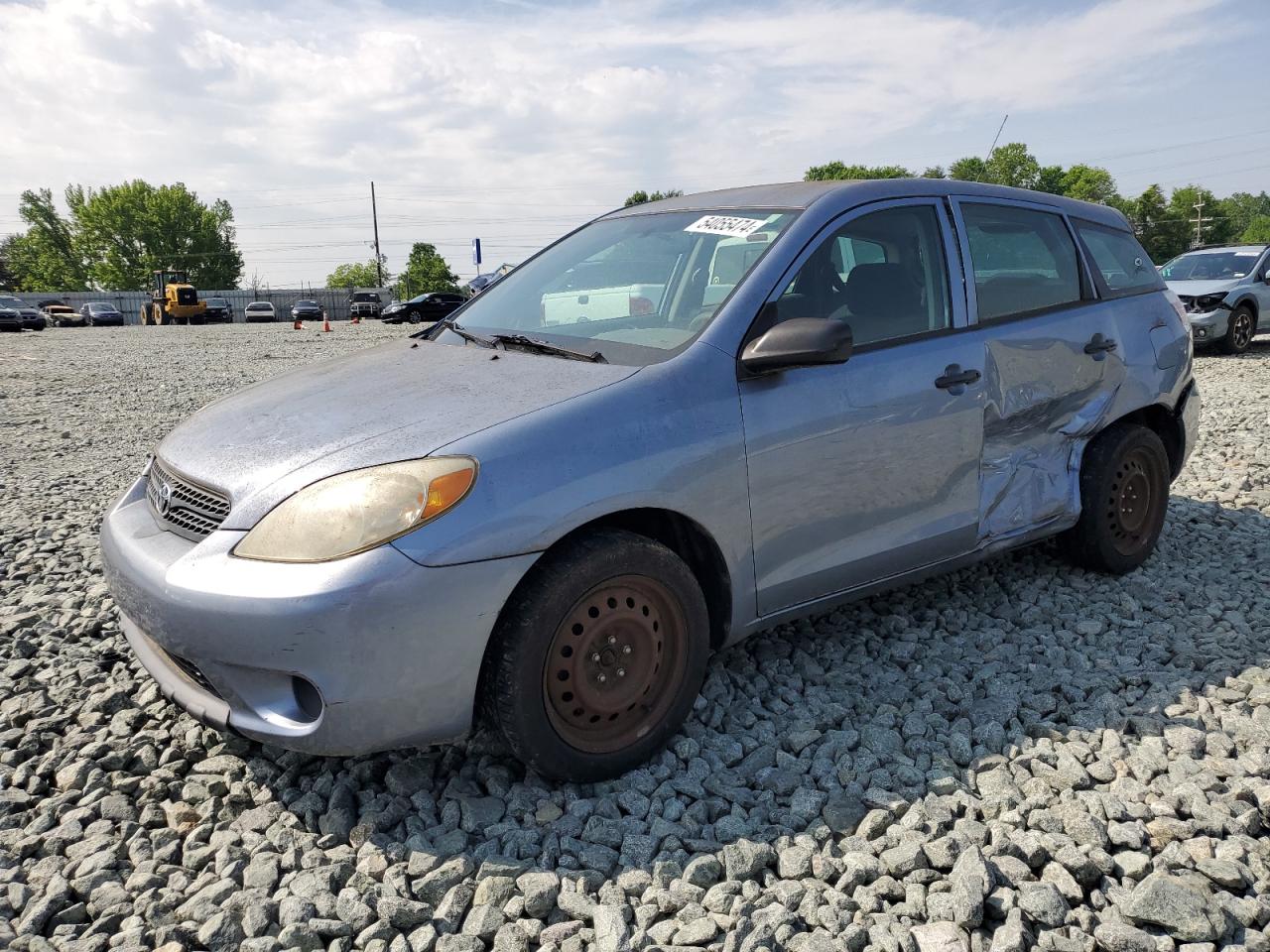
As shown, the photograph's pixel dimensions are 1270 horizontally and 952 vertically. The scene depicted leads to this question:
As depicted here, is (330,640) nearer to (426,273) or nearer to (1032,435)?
(1032,435)

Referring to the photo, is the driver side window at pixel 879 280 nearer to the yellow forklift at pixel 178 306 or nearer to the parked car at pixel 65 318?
the yellow forklift at pixel 178 306

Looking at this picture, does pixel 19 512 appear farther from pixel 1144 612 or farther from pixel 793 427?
pixel 1144 612

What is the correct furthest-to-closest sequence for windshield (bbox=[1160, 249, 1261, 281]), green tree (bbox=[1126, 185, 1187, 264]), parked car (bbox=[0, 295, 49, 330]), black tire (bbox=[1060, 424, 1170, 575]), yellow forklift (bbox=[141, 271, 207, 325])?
green tree (bbox=[1126, 185, 1187, 264])
yellow forklift (bbox=[141, 271, 207, 325])
parked car (bbox=[0, 295, 49, 330])
windshield (bbox=[1160, 249, 1261, 281])
black tire (bbox=[1060, 424, 1170, 575])

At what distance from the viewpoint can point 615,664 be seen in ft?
8.89

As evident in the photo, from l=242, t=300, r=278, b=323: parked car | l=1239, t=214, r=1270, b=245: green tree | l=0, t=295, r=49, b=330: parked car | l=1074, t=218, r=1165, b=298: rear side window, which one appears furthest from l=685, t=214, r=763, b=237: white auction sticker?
l=1239, t=214, r=1270, b=245: green tree

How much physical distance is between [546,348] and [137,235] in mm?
104421

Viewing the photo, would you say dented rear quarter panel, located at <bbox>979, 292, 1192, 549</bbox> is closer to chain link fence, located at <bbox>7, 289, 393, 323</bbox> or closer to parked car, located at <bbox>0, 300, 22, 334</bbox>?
parked car, located at <bbox>0, 300, 22, 334</bbox>

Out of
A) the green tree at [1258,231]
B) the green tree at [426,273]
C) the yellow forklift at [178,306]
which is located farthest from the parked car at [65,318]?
the green tree at [1258,231]

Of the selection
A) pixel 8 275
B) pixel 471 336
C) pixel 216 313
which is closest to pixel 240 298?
pixel 216 313

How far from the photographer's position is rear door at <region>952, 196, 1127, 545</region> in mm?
3664

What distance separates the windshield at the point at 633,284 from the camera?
124 inches

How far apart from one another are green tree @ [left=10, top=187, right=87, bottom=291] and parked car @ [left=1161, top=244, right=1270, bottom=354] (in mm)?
100486

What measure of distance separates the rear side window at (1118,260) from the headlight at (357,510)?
3.25 metres

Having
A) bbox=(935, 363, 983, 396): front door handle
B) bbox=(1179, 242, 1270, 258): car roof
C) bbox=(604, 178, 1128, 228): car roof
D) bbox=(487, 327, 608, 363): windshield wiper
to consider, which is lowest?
bbox=(935, 363, 983, 396): front door handle
